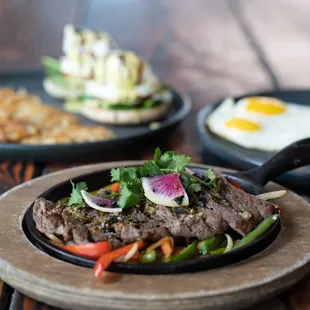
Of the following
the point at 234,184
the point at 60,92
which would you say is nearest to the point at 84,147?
the point at 234,184

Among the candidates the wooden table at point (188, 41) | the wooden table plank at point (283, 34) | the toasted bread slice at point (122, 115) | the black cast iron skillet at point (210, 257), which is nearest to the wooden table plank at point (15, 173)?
the wooden table at point (188, 41)

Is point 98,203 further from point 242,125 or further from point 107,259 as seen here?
point 242,125

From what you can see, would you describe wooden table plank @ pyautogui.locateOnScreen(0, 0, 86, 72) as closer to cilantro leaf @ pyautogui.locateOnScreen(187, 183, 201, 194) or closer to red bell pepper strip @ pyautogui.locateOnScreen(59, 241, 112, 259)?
cilantro leaf @ pyautogui.locateOnScreen(187, 183, 201, 194)

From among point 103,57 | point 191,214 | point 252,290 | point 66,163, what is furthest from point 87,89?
point 252,290

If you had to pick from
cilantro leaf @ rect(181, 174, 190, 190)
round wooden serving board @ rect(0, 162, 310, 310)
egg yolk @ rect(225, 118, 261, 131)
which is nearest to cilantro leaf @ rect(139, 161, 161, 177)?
cilantro leaf @ rect(181, 174, 190, 190)

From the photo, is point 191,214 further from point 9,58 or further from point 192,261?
point 9,58

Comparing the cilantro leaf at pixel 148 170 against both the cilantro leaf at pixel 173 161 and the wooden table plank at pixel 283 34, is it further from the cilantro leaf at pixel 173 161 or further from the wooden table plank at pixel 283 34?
the wooden table plank at pixel 283 34

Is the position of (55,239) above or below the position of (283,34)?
above
